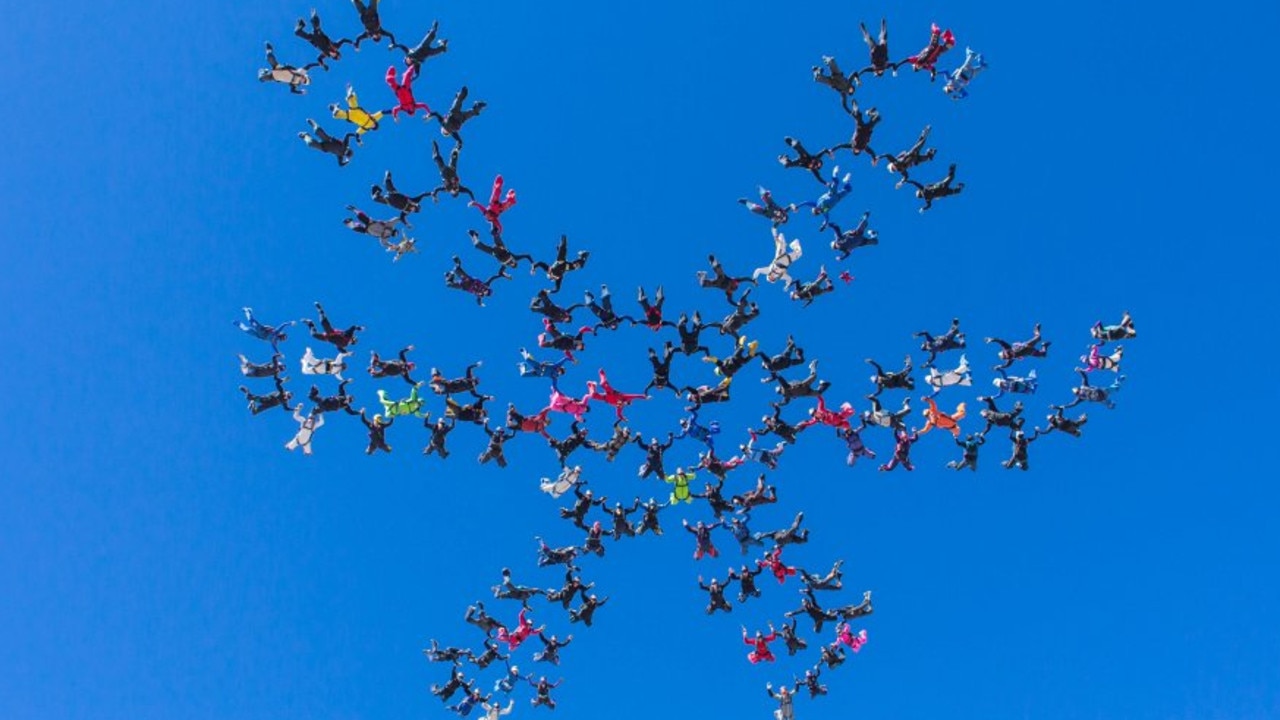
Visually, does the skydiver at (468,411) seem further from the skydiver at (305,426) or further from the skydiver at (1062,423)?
the skydiver at (1062,423)

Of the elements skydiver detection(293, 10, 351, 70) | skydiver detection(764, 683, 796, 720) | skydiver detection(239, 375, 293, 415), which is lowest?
skydiver detection(764, 683, 796, 720)

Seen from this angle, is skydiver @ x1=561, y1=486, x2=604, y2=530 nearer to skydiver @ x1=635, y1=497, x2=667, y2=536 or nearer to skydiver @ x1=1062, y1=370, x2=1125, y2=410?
skydiver @ x1=635, y1=497, x2=667, y2=536

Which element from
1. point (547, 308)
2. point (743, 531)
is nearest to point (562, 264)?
point (547, 308)

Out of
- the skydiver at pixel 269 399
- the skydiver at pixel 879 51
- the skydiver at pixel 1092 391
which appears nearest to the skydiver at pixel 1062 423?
the skydiver at pixel 1092 391

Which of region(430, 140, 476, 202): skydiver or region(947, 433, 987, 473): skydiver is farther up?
region(430, 140, 476, 202): skydiver

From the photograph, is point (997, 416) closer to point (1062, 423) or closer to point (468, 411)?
point (1062, 423)

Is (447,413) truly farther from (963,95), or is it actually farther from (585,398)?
(963,95)

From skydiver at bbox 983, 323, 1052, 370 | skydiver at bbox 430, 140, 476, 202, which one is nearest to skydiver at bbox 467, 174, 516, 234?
skydiver at bbox 430, 140, 476, 202

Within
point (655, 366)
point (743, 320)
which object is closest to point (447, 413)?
point (655, 366)
